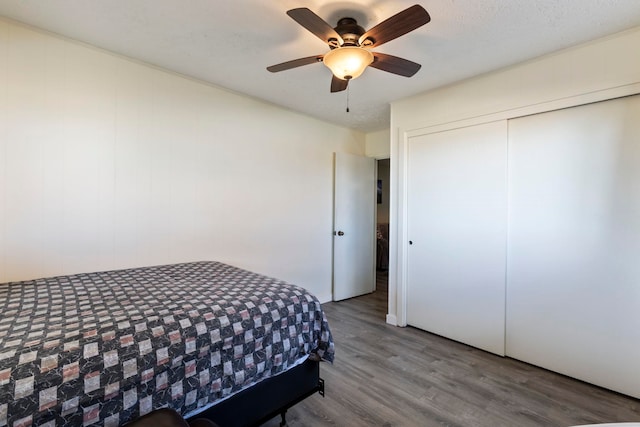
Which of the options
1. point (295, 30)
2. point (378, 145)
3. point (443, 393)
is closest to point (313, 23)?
point (295, 30)

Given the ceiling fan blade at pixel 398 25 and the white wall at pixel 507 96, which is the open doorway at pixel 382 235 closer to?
the white wall at pixel 507 96

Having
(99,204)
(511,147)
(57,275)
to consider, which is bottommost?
(57,275)

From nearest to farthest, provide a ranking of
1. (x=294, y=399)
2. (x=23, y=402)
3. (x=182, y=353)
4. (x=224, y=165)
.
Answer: (x=23, y=402)
(x=182, y=353)
(x=294, y=399)
(x=224, y=165)

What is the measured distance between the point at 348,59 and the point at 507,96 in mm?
1591

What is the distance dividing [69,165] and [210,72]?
4.31ft

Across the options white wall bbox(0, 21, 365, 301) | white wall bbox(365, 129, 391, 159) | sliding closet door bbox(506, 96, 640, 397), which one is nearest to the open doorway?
white wall bbox(365, 129, 391, 159)

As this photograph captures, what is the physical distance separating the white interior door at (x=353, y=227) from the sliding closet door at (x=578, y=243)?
200 cm

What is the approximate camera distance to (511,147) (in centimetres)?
245

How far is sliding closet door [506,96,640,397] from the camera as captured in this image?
198 cm

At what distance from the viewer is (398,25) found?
1469 mm

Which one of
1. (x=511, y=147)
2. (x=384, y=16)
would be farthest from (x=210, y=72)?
(x=511, y=147)

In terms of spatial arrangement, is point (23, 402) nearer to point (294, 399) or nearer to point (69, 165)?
point (294, 399)

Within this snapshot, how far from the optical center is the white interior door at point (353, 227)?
396cm

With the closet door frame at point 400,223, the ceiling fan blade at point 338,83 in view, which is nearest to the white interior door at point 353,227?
the closet door frame at point 400,223
